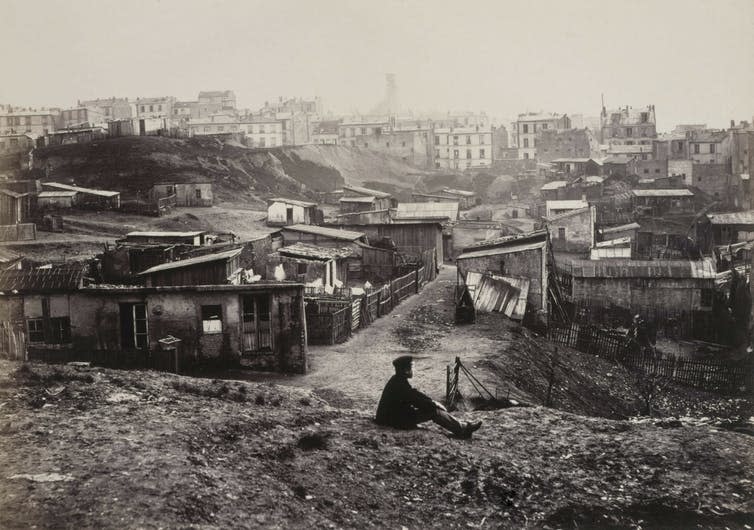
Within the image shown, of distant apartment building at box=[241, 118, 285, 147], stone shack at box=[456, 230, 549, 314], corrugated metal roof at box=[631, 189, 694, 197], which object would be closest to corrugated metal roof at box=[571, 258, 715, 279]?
stone shack at box=[456, 230, 549, 314]

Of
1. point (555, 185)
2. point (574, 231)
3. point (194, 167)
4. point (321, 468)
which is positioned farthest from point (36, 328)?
point (555, 185)

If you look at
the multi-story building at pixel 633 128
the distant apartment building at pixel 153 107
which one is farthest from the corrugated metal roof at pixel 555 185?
the distant apartment building at pixel 153 107

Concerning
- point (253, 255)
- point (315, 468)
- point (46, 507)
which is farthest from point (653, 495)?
point (253, 255)

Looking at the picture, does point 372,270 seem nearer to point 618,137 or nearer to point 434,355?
point 434,355

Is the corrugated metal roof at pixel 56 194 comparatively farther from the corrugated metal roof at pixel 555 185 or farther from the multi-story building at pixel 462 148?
the multi-story building at pixel 462 148

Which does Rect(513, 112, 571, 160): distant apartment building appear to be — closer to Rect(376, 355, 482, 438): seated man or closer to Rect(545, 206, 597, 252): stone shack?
Rect(545, 206, 597, 252): stone shack

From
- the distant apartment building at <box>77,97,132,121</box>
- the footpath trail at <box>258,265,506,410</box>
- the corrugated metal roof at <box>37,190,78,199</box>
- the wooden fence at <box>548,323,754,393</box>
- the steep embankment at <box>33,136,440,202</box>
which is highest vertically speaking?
the distant apartment building at <box>77,97,132,121</box>

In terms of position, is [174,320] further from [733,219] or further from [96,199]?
[733,219]
